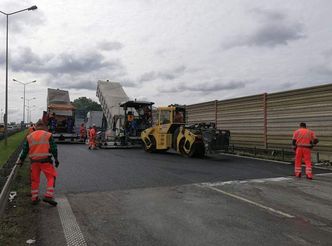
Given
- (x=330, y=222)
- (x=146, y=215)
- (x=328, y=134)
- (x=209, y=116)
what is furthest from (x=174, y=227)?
(x=209, y=116)

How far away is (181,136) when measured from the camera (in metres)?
19.0

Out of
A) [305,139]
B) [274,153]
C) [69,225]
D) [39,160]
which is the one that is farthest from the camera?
[274,153]

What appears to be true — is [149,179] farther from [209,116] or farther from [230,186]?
[209,116]

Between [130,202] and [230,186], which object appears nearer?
[130,202]

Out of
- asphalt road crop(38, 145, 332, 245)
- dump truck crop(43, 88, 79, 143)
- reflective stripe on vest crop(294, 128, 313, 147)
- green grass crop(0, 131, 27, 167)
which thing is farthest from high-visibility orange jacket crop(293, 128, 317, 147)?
dump truck crop(43, 88, 79, 143)

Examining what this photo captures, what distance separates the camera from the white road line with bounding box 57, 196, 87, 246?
18.7 feet

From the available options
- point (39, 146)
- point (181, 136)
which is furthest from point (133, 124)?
point (39, 146)

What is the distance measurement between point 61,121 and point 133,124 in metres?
8.52

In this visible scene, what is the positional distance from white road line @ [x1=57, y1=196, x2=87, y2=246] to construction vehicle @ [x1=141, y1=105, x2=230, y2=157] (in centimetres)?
999

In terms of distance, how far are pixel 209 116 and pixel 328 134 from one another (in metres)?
9.19

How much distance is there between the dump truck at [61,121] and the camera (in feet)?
101

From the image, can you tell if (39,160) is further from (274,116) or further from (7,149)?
(7,149)

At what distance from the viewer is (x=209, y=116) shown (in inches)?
941

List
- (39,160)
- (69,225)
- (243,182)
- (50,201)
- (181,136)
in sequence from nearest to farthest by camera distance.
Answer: (69,225)
(50,201)
(39,160)
(243,182)
(181,136)
